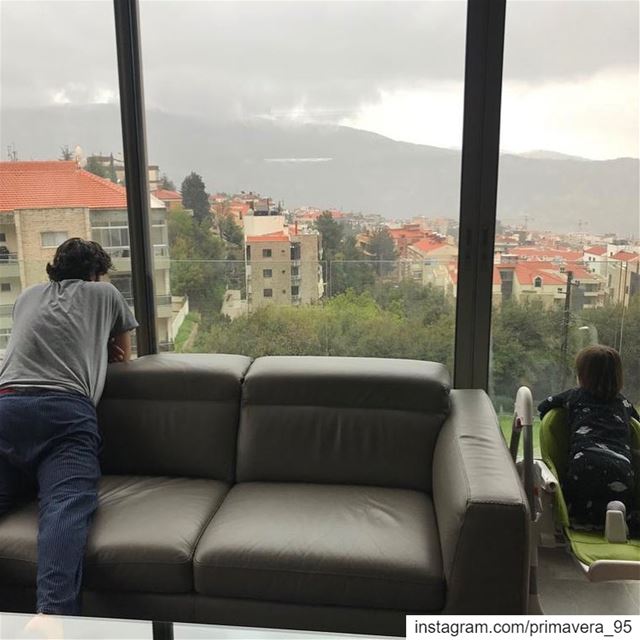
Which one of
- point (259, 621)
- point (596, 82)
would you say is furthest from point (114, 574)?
point (596, 82)

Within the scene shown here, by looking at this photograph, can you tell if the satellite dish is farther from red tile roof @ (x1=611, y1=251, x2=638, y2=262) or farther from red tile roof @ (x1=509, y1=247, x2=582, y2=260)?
red tile roof @ (x1=611, y1=251, x2=638, y2=262)

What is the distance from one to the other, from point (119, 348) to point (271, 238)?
0.76m

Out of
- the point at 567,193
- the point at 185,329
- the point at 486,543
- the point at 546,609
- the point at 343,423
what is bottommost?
the point at 546,609

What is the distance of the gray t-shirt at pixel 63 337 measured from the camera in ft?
7.22

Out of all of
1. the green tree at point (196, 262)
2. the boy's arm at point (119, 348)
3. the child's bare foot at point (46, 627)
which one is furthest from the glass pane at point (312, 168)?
the child's bare foot at point (46, 627)

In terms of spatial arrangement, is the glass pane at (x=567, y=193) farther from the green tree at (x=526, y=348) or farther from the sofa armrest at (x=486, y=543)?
the sofa armrest at (x=486, y=543)

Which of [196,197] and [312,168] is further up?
[312,168]

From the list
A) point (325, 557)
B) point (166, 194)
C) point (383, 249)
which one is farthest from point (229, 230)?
point (325, 557)

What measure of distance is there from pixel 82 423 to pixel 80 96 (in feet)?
4.59

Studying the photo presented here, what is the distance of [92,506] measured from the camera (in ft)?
6.66

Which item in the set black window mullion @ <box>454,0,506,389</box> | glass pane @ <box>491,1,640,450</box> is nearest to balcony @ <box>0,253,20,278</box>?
black window mullion @ <box>454,0,506,389</box>

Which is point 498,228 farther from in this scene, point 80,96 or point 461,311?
point 80,96

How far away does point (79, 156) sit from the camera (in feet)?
8.92

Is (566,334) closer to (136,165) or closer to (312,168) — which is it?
(312,168)
